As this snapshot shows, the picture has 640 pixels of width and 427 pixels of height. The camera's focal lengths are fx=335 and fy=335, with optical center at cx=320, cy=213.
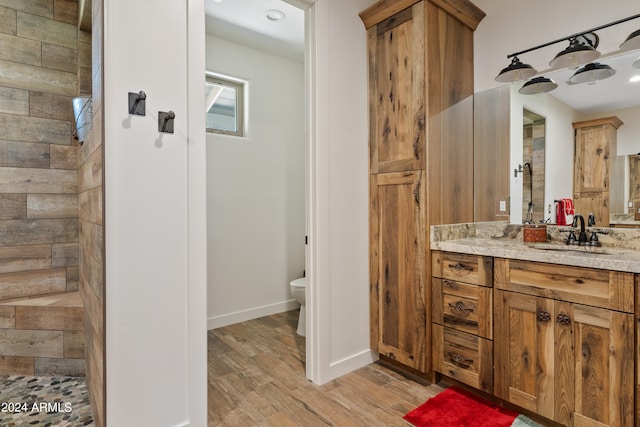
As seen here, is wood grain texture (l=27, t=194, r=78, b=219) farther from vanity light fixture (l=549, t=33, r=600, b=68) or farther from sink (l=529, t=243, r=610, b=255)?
vanity light fixture (l=549, t=33, r=600, b=68)

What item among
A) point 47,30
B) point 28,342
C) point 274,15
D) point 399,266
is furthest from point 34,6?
point 399,266

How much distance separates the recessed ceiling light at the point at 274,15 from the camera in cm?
267

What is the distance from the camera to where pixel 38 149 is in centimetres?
241

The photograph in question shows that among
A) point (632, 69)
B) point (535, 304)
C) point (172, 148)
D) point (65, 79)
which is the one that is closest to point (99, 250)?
point (172, 148)

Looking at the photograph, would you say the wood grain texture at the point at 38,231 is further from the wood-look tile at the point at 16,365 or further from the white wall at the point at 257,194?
the white wall at the point at 257,194

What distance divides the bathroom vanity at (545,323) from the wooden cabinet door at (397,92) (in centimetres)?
56

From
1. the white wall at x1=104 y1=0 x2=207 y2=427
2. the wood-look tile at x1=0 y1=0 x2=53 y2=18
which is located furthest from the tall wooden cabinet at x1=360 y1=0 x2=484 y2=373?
the wood-look tile at x1=0 y1=0 x2=53 y2=18

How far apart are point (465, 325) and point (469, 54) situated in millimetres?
1794

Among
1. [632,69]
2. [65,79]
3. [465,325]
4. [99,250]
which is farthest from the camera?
[65,79]

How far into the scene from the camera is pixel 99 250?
143 cm

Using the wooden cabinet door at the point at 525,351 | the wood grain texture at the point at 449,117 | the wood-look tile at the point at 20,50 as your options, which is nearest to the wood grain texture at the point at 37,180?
Answer: the wood-look tile at the point at 20,50

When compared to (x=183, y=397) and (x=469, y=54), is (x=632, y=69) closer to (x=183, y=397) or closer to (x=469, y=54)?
(x=469, y=54)

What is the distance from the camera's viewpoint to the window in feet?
10.5

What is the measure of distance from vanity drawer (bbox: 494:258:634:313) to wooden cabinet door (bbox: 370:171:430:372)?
18.3 inches
